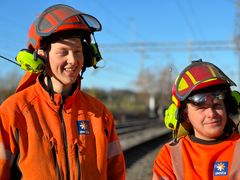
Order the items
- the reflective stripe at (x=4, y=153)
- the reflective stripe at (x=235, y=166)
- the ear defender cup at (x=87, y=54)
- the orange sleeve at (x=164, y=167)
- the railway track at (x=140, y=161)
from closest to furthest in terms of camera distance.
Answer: the reflective stripe at (x=4, y=153) → the reflective stripe at (x=235, y=166) → the orange sleeve at (x=164, y=167) → the ear defender cup at (x=87, y=54) → the railway track at (x=140, y=161)

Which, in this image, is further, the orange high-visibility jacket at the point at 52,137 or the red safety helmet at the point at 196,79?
the red safety helmet at the point at 196,79

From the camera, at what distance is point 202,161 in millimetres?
3078

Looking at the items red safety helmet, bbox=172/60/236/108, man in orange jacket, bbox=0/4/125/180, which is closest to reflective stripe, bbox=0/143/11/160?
man in orange jacket, bbox=0/4/125/180

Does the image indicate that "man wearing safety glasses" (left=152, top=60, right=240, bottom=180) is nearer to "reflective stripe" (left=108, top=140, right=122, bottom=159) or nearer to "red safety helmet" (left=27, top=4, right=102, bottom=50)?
"reflective stripe" (left=108, top=140, right=122, bottom=159)

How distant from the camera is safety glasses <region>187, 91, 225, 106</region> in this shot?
3164 mm

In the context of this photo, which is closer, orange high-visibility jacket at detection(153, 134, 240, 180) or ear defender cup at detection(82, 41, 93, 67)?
orange high-visibility jacket at detection(153, 134, 240, 180)

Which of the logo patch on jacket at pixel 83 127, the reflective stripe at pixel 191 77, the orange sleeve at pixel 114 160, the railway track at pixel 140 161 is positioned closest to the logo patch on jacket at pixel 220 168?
the reflective stripe at pixel 191 77

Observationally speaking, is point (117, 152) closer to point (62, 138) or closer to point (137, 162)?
point (62, 138)

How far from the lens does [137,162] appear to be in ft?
43.2

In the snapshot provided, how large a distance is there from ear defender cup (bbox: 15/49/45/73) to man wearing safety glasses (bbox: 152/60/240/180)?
40.2 inches

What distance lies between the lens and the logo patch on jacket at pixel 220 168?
303cm

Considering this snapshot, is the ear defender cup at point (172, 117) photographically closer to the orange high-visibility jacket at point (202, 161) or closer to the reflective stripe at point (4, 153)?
the orange high-visibility jacket at point (202, 161)

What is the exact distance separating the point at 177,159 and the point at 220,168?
0.30m

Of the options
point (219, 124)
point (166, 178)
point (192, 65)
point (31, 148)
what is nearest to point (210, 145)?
point (219, 124)
